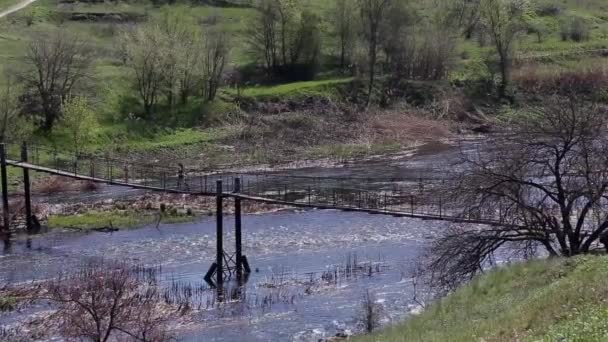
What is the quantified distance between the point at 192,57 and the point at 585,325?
6534 centimetres

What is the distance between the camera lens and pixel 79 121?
65.8m

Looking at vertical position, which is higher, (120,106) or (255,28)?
(255,28)

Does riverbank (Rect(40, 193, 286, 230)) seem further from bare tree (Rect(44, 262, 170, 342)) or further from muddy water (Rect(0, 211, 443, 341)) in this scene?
bare tree (Rect(44, 262, 170, 342))

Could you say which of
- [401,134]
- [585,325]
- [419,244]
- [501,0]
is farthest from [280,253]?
[501,0]

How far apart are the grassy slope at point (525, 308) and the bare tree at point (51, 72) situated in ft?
162

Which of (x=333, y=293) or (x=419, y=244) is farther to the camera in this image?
(x=419, y=244)

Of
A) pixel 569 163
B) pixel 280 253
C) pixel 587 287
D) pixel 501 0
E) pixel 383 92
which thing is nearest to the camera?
pixel 587 287

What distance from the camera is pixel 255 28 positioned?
300ft

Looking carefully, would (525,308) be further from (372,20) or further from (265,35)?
(265,35)

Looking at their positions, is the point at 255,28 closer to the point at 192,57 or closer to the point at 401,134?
the point at 192,57

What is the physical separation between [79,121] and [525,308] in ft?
164

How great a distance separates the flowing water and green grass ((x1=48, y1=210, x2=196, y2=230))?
1189 mm

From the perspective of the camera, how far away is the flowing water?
1316 inches

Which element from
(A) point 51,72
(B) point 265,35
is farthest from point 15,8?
(A) point 51,72
